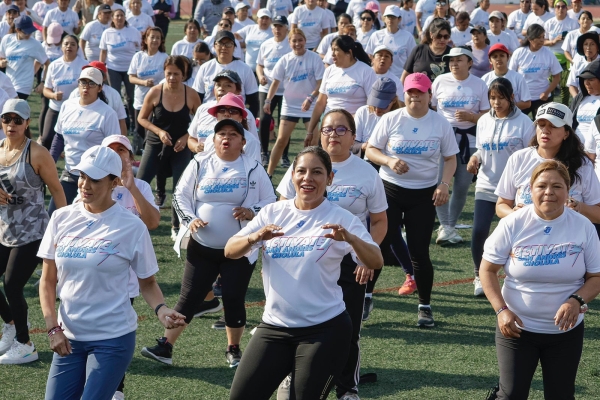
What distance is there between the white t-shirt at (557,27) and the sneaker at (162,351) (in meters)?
14.0

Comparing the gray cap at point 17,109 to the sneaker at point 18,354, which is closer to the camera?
the gray cap at point 17,109

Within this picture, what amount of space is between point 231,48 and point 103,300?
25.5 ft

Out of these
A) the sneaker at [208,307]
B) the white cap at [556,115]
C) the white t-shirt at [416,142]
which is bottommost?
the sneaker at [208,307]

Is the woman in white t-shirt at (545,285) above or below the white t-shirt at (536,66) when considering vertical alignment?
above

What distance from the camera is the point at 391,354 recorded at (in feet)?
25.7

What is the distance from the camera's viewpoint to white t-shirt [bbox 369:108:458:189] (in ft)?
27.2

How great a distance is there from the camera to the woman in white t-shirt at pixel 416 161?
27.1 feet

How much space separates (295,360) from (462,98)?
6.40 m

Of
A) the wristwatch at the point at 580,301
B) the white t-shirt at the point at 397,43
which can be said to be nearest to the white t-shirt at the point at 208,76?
the white t-shirt at the point at 397,43

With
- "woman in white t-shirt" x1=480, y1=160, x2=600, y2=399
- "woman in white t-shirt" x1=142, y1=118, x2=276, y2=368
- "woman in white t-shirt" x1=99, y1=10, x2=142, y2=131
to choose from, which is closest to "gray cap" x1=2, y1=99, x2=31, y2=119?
"woman in white t-shirt" x1=142, y1=118, x2=276, y2=368


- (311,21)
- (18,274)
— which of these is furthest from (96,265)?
(311,21)

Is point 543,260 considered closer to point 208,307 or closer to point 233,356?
point 233,356

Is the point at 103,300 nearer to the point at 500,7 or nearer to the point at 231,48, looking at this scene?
the point at 231,48

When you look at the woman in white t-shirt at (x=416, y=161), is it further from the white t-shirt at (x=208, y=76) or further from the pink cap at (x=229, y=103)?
the white t-shirt at (x=208, y=76)
